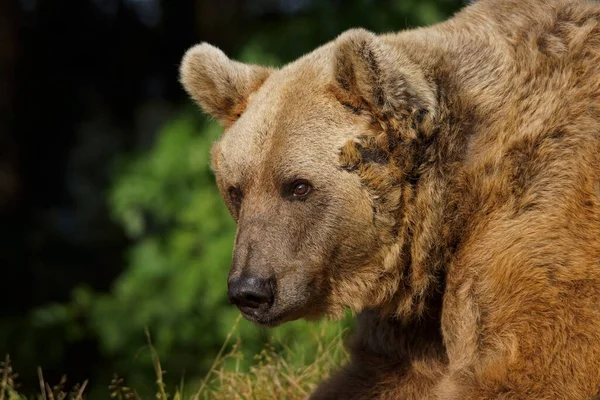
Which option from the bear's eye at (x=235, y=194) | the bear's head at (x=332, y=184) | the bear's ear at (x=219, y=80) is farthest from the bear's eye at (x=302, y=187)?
the bear's ear at (x=219, y=80)

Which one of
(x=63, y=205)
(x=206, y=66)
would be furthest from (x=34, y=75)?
(x=206, y=66)

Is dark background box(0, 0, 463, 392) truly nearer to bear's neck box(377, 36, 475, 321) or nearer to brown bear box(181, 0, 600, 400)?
brown bear box(181, 0, 600, 400)

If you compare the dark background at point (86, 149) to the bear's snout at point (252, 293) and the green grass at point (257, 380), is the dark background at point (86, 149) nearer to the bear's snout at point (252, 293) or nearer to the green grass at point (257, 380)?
the green grass at point (257, 380)

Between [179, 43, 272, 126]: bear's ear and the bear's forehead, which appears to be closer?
the bear's forehead

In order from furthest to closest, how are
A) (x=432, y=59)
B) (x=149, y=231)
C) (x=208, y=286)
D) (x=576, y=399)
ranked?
1. (x=149, y=231)
2. (x=208, y=286)
3. (x=432, y=59)
4. (x=576, y=399)

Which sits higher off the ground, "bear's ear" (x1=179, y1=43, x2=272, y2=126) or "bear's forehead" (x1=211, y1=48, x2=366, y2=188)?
"bear's ear" (x1=179, y1=43, x2=272, y2=126)

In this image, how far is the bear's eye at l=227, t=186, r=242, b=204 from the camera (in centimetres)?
446

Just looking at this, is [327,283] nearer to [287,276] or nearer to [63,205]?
[287,276]

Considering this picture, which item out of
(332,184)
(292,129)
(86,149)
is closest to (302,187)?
(332,184)

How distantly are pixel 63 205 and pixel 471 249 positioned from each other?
1165cm

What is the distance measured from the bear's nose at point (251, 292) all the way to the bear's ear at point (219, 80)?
1.04 meters

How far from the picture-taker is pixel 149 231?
433 inches

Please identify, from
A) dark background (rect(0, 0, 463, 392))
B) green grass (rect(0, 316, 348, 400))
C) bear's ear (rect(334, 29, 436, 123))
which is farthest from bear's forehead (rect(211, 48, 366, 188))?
dark background (rect(0, 0, 463, 392))

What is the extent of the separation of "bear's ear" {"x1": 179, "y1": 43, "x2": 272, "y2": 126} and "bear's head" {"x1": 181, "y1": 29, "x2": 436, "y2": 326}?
45 cm
